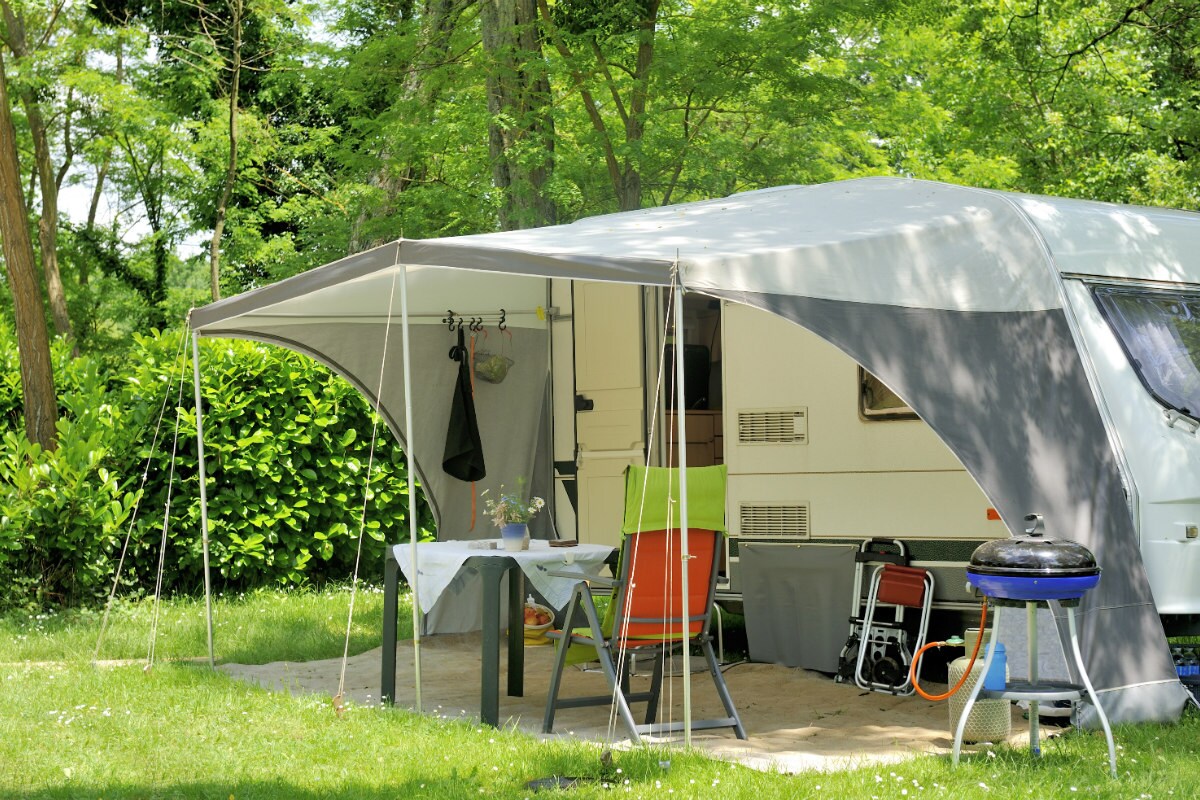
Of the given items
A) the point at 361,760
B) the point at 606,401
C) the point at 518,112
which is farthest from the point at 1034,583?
the point at 518,112

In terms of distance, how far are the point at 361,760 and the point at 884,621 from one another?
293cm

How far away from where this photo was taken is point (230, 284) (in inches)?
758

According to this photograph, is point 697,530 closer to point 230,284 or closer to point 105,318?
point 230,284

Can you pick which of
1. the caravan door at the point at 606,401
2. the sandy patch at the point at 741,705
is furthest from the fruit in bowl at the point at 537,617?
the caravan door at the point at 606,401

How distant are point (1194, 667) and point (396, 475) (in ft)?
A: 21.3

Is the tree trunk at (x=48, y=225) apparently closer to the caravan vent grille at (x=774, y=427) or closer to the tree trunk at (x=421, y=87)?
the tree trunk at (x=421, y=87)

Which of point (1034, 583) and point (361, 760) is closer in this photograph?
point (1034, 583)

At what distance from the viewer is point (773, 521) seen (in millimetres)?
7547

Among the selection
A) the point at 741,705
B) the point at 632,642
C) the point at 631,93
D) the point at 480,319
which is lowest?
the point at 741,705

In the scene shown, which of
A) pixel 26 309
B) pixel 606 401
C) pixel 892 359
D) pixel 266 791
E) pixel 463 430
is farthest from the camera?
pixel 26 309

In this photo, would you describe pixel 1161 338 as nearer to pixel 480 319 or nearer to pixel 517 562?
pixel 517 562

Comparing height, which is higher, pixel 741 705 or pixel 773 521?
pixel 773 521

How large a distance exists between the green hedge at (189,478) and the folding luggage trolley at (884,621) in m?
4.67

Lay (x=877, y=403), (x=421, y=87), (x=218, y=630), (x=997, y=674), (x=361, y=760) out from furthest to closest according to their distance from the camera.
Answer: (x=421, y=87)
(x=218, y=630)
(x=877, y=403)
(x=361, y=760)
(x=997, y=674)
